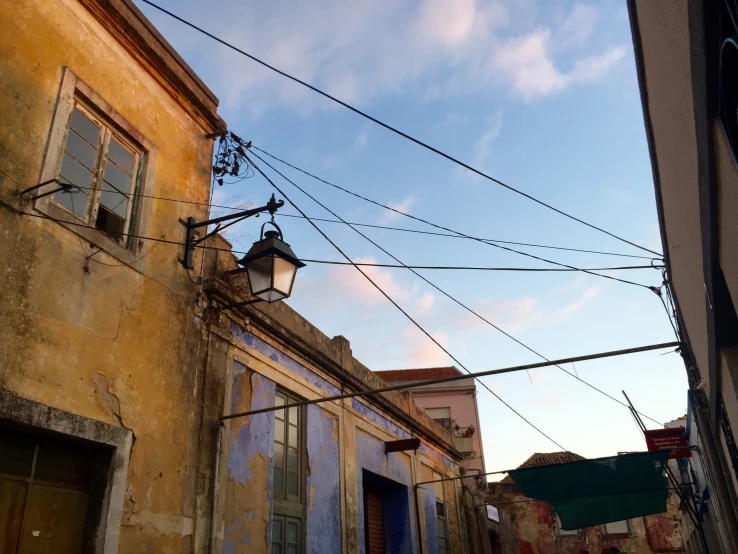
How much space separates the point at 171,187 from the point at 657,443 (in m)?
12.2

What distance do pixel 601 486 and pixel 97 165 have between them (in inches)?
363

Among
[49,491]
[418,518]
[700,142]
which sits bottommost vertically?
[49,491]

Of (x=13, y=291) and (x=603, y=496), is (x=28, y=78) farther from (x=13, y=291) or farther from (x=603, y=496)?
(x=603, y=496)

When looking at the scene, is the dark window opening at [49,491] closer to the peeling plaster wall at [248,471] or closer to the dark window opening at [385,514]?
the peeling plaster wall at [248,471]

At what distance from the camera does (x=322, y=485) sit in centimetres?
851

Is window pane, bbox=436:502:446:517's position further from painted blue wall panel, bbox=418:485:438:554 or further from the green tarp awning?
the green tarp awning

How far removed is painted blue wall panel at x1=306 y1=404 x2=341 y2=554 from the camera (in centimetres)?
808

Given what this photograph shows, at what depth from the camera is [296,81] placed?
5.79m

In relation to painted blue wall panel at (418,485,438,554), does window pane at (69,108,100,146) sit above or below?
above

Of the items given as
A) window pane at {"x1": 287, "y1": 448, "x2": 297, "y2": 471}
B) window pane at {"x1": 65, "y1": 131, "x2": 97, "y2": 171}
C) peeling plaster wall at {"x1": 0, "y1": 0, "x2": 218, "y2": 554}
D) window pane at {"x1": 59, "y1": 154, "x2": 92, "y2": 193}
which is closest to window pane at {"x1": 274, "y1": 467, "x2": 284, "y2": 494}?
window pane at {"x1": 287, "y1": 448, "x2": 297, "y2": 471}

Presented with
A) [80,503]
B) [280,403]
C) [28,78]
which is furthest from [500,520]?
[28,78]

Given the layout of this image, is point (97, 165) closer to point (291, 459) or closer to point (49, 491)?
point (49, 491)

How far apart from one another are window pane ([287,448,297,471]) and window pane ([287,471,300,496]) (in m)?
0.07

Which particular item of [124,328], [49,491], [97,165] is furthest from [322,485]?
[97,165]
